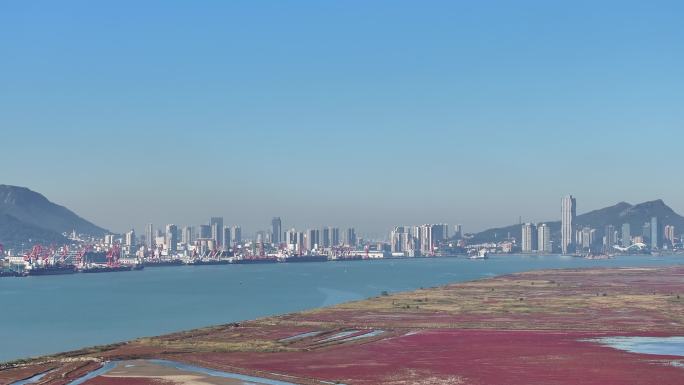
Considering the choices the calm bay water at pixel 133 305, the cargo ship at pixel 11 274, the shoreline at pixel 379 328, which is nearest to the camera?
the shoreline at pixel 379 328

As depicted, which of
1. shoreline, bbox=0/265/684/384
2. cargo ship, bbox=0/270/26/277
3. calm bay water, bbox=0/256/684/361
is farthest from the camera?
cargo ship, bbox=0/270/26/277

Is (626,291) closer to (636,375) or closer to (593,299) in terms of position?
(593,299)

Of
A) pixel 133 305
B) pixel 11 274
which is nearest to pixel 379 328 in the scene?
pixel 133 305

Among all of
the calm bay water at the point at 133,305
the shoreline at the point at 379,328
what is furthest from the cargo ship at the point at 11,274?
the shoreline at the point at 379,328

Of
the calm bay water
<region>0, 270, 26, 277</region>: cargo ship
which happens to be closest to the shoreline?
the calm bay water

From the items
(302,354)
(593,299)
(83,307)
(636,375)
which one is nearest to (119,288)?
(83,307)

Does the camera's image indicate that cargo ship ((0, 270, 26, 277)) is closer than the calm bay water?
No

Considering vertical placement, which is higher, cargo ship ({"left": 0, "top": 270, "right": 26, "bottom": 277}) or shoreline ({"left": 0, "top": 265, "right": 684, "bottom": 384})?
cargo ship ({"left": 0, "top": 270, "right": 26, "bottom": 277})

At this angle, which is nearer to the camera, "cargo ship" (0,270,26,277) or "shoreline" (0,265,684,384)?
"shoreline" (0,265,684,384)

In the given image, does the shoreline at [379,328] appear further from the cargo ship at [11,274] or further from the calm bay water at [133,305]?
the cargo ship at [11,274]

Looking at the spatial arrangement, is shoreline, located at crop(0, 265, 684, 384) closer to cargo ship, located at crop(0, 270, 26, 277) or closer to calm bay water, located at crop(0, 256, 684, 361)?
calm bay water, located at crop(0, 256, 684, 361)

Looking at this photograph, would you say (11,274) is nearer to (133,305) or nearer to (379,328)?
(133,305)

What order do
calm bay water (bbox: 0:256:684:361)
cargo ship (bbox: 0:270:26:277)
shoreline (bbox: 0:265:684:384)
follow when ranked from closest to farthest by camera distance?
shoreline (bbox: 0:265:684:384) < calm bay water (bbox: 0:256:684:361) < cargo ship (bbox: 0:270:26:277)
